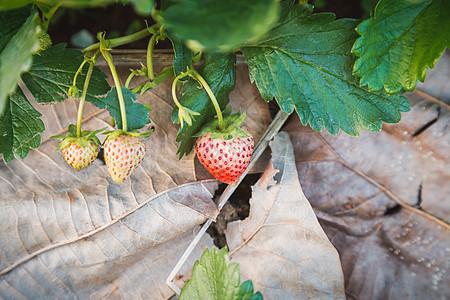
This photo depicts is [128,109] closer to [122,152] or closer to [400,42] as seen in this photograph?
[122,152]

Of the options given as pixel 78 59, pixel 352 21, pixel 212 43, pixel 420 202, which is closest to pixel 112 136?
pixel 78 59

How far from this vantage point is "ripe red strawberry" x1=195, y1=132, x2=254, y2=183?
125cm

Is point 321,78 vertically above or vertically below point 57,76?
below

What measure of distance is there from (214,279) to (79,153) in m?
0.60

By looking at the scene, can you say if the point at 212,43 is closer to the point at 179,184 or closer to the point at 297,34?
the point at 297,34

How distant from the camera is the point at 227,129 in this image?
124 cm

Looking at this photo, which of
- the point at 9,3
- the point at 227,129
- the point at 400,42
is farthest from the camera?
the point at 227,129

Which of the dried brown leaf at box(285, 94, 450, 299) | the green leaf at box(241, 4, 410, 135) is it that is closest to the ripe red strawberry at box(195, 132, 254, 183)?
the green leaf at box(241, 4, 410, 135)

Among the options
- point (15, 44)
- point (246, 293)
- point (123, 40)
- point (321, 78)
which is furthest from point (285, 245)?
point (15, 44)

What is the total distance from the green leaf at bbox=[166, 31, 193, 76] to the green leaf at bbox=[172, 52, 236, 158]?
67 millimetres

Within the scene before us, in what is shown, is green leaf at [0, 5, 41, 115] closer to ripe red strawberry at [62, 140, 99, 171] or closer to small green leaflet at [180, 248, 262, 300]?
ripe red strawberry at [62, 140, 99, 171]

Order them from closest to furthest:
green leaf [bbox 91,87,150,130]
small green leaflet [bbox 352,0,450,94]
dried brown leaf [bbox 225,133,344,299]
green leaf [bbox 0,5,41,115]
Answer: green leaf [bbox 0,5,41,115] → small green leaflet [bbox 352,0,450,94] → green leaf [bbox 91,87,150,130] → dried brown leaf [bbox 225,133,344,299]

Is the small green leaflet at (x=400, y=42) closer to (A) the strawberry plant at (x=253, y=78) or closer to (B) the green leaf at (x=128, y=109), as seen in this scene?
(A) the strawberry plant at (x=253, y=78)

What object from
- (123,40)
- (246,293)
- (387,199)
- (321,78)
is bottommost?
(387,199)
